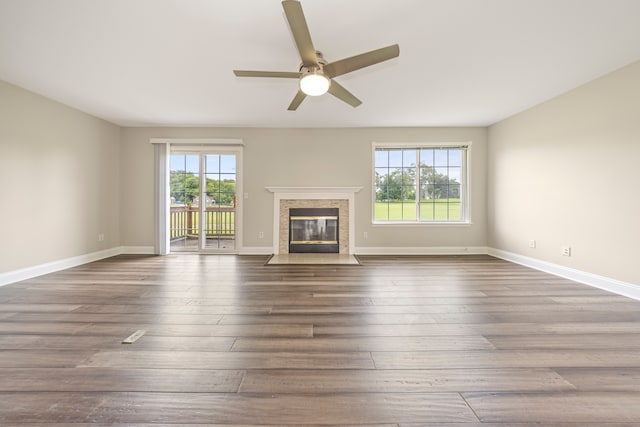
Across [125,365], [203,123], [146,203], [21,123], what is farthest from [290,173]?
[125,365]

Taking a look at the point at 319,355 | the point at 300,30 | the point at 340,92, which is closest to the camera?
the point at 319,355

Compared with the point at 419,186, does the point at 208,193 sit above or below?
below

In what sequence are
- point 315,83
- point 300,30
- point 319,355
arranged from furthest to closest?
point 315,83 < point 300,30 < point 319,355

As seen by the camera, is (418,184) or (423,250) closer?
(423,250)

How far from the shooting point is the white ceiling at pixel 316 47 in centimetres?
215

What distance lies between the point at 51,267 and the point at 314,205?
4154 mm

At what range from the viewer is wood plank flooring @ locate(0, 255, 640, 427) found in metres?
1.34

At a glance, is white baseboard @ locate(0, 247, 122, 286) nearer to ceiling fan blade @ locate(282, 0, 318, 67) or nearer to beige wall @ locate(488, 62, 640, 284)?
ceiling fan blade @ locate(282, 0, 318, 67)

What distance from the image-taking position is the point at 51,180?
161 inches

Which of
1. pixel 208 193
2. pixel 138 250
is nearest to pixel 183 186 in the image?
pixel 208 193

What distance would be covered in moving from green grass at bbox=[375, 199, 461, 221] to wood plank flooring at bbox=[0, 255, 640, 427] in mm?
2400

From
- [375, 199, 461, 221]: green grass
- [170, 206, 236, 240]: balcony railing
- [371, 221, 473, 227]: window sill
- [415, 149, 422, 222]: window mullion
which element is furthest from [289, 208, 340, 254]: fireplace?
[415, 149, 422, 222]: window mullion

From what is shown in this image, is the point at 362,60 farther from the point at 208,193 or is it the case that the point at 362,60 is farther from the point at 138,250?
the point at 138,250

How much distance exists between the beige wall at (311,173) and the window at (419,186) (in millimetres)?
224
